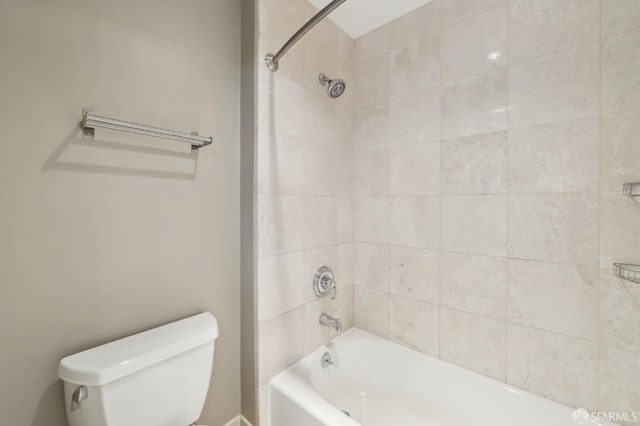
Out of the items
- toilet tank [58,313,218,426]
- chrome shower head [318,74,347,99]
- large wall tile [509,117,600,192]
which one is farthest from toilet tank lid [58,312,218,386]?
large wall tile [509,117,600,192]

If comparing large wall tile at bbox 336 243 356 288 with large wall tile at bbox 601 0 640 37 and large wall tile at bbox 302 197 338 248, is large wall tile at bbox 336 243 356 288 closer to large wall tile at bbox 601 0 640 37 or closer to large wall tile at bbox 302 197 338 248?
large wall tile at bbox 302 197 338 248

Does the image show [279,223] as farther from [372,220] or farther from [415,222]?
[415,222]

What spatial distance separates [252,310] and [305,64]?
1.33 metres

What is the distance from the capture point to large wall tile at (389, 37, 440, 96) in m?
1.38

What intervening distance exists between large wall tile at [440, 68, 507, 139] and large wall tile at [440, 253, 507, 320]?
2.16 ft

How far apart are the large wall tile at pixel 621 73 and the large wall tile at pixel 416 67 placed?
2.08ft

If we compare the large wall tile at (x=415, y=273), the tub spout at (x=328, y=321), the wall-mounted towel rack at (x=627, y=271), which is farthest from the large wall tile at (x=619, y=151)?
the tub spout at (x=328, y=321)

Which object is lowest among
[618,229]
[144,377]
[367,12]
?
[144,377]

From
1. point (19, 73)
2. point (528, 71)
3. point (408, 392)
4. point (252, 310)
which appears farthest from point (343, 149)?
point (408, 392)

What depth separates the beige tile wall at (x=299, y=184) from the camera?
3.86 feet

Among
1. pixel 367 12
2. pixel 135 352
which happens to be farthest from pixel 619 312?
pixel 367 12

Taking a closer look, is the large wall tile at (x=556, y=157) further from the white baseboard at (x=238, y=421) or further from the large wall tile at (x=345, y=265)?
the white baseboard at (x=238, y=421)

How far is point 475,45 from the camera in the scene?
1248 mm

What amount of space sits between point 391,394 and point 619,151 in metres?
1.60
